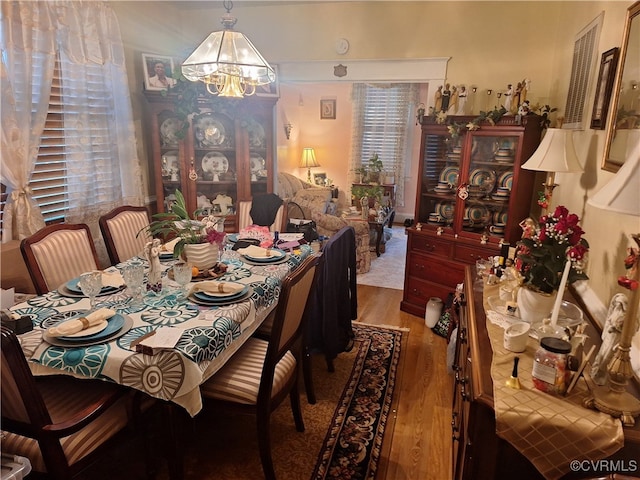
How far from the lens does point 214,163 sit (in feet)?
13.4

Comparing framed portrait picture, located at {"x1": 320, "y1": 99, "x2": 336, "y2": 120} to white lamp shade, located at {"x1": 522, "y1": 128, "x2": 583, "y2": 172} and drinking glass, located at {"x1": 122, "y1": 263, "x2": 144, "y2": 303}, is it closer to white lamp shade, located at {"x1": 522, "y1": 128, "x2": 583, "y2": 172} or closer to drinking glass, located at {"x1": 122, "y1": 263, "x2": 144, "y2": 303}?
white lamp shade, located at {"x1": 522, "y1": 128, "x2": 583, "y2": 172}

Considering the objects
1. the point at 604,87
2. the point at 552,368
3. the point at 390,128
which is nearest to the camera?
the point at 552,368

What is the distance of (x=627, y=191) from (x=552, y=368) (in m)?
0.51

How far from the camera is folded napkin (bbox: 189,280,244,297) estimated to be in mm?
1938

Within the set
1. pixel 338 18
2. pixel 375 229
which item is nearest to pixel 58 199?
pixel 338 18

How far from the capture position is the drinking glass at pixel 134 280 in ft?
6.09

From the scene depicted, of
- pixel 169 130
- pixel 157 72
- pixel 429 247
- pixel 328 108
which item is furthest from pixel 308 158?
pixel 429 247

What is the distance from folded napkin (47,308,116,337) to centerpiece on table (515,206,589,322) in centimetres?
165

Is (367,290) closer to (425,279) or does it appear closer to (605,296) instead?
(425,279)

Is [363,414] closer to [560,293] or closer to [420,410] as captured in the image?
[420,410]

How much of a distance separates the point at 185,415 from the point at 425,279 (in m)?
2.33

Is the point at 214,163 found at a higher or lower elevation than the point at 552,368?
higher

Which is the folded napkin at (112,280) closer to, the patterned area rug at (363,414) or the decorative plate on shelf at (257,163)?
the patterned area rug at (363,414)

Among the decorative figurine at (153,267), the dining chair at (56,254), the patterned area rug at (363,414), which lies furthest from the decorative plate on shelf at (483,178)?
the dining chair at (56,254)
